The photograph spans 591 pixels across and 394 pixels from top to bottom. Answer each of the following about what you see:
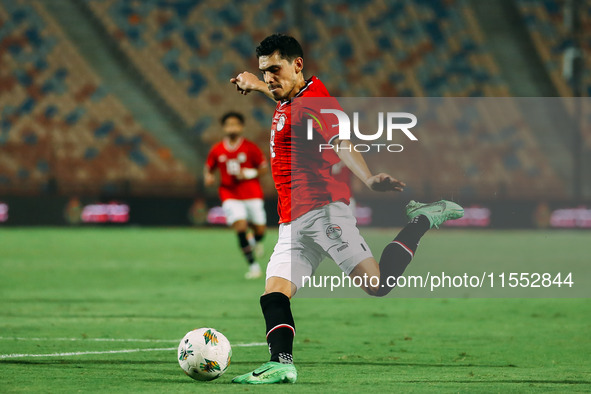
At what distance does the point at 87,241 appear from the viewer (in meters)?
20.4

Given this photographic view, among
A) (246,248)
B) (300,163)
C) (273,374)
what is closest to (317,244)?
(300,163)

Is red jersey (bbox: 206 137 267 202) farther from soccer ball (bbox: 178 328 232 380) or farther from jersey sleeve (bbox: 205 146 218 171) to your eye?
soccer ball (bbox: 178 328 232 380)

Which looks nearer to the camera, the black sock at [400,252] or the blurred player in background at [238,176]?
the black sock at [400,252]

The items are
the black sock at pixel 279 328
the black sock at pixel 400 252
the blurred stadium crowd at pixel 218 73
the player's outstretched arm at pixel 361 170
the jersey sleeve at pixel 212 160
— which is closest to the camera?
the player's outstretched arm at pixel 361 170

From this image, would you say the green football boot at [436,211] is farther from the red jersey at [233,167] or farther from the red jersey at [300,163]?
the red jersey at [233,167]

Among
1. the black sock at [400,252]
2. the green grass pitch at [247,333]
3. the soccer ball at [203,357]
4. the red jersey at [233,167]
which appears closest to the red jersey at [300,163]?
the black sock at [400,252]

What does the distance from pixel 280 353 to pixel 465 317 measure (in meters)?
4.33

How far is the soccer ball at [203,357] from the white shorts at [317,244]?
18.9 inches

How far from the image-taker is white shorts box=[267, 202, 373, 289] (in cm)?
566

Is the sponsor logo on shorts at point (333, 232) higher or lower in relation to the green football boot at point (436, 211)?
lower

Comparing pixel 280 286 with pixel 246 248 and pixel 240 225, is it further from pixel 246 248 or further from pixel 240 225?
pixel 240 225

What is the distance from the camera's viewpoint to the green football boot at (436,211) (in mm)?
6227

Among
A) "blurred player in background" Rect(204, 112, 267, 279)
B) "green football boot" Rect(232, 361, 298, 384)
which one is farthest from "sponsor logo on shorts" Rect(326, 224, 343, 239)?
"blurred player in background" Rect(204, 112, 267, 279)

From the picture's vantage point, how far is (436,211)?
6246mm
